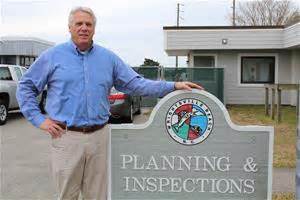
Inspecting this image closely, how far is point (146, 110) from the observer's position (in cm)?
2022

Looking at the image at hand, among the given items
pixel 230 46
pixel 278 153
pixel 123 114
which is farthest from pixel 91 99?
pixel 230 46

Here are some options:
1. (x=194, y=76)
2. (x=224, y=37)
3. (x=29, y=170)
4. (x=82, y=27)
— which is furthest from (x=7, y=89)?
(x=82, y=27)

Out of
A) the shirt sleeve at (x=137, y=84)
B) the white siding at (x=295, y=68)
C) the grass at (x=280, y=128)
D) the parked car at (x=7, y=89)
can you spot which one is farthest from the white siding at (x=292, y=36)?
the shirt sleeve at (x=137, y=84)

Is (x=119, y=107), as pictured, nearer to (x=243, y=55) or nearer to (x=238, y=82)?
(x=238, y=82)

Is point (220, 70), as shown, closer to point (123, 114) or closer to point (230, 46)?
point (230, 46)

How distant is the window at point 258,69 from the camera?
22219 millimetres

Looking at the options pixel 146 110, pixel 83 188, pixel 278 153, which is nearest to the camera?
pixel 83 188

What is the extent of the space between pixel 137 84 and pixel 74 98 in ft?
1.85

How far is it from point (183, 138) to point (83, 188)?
0.84m

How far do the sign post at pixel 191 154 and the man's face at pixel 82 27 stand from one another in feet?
2.51

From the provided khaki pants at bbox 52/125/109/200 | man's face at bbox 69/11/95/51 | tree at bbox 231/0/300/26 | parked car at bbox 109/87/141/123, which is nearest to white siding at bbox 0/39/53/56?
tree at bbox 231/0/300/26

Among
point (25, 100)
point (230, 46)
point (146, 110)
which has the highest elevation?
point (230, 46)

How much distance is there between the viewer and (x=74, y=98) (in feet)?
11.6

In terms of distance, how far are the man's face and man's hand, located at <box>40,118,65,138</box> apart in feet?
1.92
